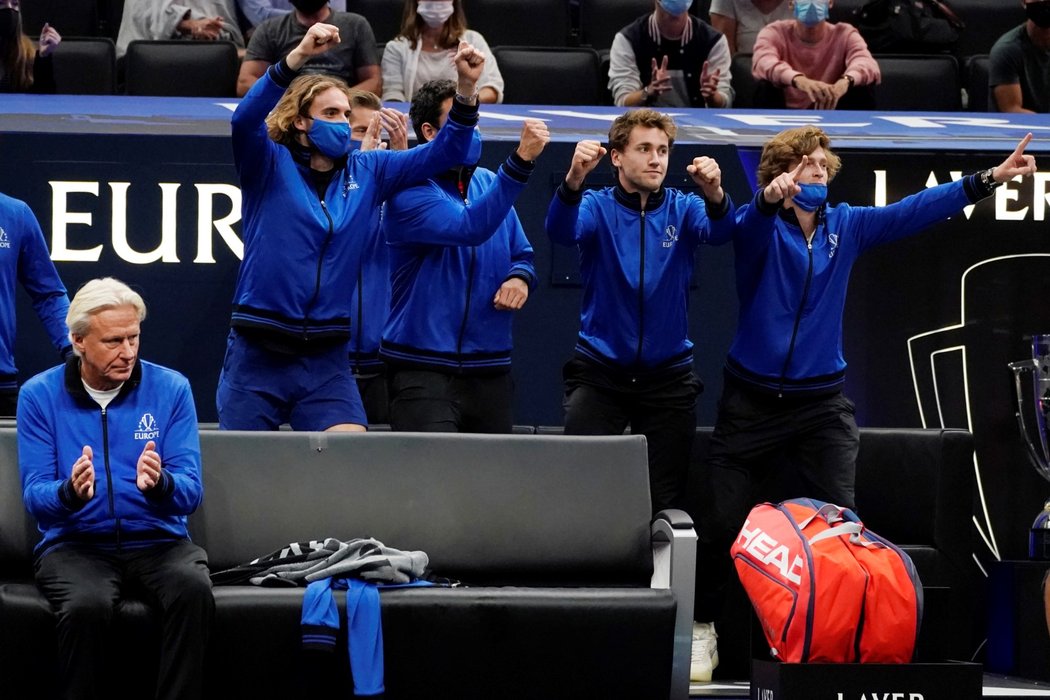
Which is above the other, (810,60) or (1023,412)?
(810,60)

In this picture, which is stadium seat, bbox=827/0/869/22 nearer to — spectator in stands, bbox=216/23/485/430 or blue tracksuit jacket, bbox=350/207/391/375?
blue tracksuit jacket, bbox=350/207/391/375

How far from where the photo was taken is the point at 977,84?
742 cm

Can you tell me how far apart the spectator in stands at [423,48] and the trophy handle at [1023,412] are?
262 cm

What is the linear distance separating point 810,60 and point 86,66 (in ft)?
11.1

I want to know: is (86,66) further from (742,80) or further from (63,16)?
(742,80)

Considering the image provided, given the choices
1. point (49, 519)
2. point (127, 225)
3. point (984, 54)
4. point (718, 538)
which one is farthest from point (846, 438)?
point (984, 54)

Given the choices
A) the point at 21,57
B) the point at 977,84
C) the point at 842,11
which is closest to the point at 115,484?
the point at 21,57

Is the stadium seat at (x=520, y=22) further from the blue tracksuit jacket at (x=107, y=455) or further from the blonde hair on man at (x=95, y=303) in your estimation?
the blue tracksuit jacket at (x=107, y=455)

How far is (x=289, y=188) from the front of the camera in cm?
440

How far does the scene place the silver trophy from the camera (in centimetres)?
554

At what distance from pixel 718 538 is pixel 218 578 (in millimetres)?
1636

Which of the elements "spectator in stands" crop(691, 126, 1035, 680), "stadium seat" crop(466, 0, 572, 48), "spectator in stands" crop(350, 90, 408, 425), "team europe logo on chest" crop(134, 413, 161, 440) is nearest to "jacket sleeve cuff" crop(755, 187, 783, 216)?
"spectator in stands" crop(691, 126, 1035, 680)

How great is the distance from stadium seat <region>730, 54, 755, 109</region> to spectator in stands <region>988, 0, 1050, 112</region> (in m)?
1.13

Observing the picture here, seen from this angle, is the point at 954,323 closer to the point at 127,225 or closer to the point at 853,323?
the point at 853,323
